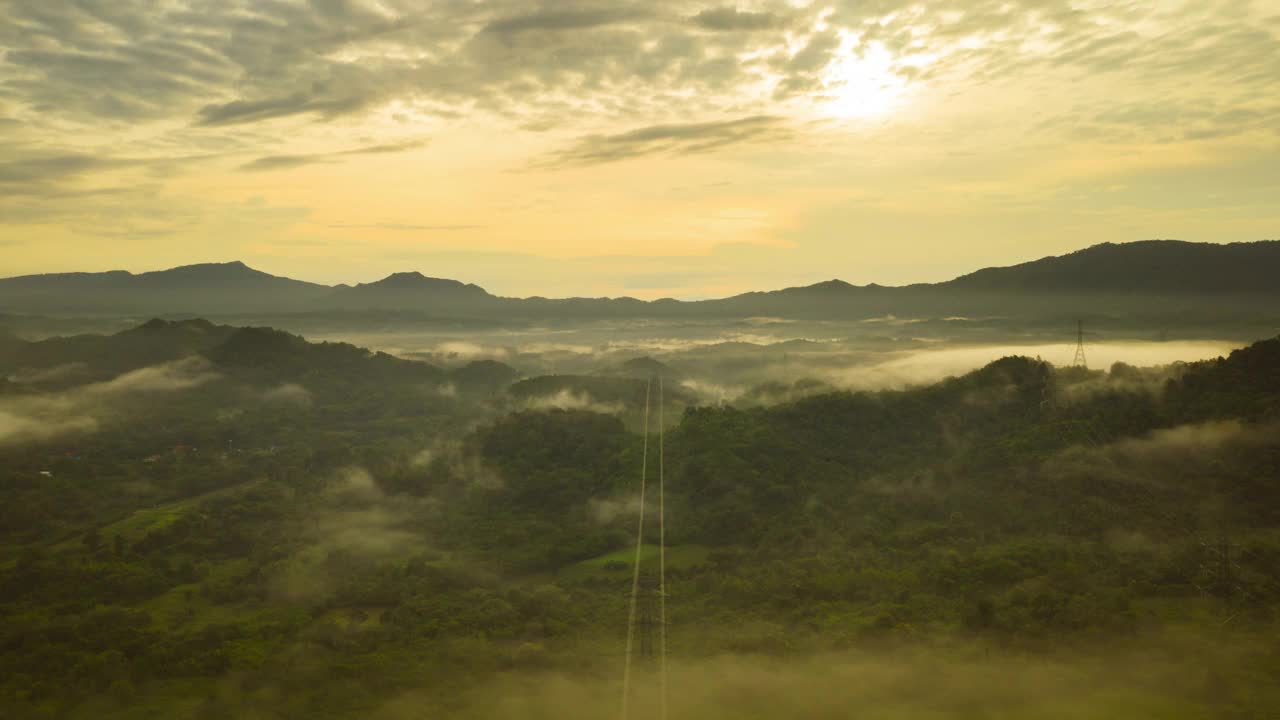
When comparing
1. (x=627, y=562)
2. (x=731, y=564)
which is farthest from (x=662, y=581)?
(x=731, y=564)

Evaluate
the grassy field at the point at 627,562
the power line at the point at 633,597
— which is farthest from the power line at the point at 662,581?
the power line at the point at 633,597

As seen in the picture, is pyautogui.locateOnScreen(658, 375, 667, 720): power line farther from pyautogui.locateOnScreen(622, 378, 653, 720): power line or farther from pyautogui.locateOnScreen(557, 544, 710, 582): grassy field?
pyautogui.locateOnScreen(622, 378, 653, 720): power line

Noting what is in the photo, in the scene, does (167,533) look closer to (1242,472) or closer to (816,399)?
(816,399)

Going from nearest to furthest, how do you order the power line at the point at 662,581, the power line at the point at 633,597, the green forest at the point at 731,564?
the power line at the point at 633,597 < the power line at the point at 662,581 < the green forest at the point at 731,564

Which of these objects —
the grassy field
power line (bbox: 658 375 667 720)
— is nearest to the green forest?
the grassy field

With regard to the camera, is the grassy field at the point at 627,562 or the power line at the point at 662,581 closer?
the power line at the point at 662,581

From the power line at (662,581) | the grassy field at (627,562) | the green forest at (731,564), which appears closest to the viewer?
the power line at (662,581)

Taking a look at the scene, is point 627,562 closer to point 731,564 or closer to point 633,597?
point 633,597

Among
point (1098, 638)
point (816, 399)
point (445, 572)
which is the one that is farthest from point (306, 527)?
point (1098, 638)

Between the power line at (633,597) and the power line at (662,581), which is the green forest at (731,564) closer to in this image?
the power line at (662,581)
